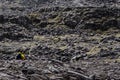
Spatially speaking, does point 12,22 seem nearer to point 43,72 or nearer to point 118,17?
point 118,17

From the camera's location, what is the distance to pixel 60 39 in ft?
77.4

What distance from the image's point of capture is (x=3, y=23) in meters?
26.3

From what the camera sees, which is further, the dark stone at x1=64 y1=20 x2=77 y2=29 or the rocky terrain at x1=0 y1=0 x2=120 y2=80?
the dark stone at x1=64 y1=20 x2=77 y2=29

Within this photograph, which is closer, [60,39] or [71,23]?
[60,39]

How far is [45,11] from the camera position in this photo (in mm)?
26797

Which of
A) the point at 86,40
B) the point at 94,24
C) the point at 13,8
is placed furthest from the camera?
the point at 13,8

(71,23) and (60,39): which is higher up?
(71,23)

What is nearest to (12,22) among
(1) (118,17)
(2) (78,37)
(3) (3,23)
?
(3) (3,23)

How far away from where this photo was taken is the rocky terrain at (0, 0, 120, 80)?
1666 cm

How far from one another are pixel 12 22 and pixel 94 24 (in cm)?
603

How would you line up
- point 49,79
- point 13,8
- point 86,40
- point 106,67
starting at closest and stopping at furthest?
point 49,79
point 106,67
point 86,40
point 13,8

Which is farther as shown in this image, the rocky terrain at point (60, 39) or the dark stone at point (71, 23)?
the dark stone at point (71, 23)

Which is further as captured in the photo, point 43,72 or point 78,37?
point 78,37

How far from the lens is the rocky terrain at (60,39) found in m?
16.7
